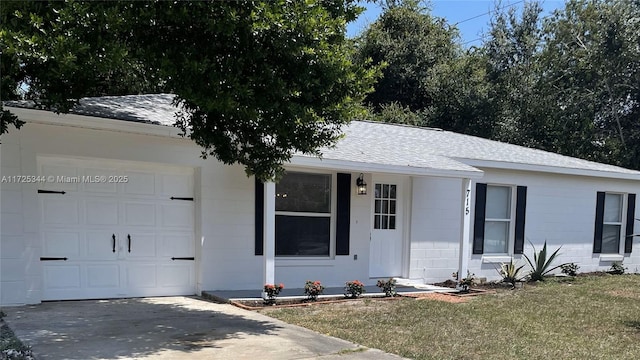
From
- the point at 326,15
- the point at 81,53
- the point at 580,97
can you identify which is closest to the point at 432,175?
the point at 326,15

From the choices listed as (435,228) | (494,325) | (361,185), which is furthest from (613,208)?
(494,325)

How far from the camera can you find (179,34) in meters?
5.34

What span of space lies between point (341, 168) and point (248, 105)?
4.05 metres

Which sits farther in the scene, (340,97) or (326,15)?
(340,97)

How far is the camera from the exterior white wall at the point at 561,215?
1194cm

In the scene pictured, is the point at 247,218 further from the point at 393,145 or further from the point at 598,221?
the point at 598,221

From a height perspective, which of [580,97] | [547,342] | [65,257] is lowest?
[547,342]

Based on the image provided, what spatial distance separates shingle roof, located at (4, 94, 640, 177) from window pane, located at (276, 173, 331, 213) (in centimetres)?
80

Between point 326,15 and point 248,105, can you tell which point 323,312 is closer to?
point 248,105

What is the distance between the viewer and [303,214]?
32.6 ft

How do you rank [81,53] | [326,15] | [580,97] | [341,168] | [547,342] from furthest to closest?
[580,97]
[341,168]
[547,342]
[326,15]
[81,53]

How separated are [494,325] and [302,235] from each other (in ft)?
13.3

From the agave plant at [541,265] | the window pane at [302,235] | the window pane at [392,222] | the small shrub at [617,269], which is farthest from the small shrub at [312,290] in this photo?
the small shrub at [617,269]

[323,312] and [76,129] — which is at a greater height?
[76,129]
